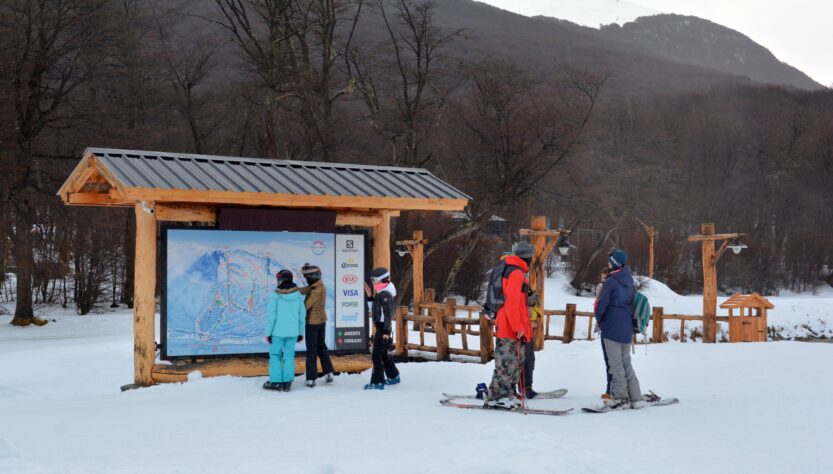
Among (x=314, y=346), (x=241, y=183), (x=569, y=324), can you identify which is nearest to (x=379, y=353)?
(x=314, y=346)

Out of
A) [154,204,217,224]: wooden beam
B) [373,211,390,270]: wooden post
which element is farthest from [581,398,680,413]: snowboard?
[154,204,217,224]: wooden beam

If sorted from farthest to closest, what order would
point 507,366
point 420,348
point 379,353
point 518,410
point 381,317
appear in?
point 420,348 → point 379,353 → point 381,317 → point 507,366 → point 518,410

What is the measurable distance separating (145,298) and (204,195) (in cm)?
171

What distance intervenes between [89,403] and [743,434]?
7135 millimetres

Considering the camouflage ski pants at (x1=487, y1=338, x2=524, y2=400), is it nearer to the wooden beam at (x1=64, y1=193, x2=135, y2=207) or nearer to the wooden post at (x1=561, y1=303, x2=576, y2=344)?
the wooden beam at (x1=64, y1=193, x2=135, y2=207)

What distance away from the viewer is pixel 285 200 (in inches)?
445

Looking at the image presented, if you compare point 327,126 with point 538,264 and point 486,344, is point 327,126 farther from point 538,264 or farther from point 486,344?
point 486,344

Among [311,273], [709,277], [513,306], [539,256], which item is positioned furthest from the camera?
[709,277]

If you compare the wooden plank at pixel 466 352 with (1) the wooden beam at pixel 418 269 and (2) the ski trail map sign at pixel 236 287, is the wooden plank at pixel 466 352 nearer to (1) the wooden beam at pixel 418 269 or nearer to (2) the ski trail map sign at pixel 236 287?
(2) the ski trail map sign at pixel 236 287

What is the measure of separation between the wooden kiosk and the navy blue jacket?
3.47m

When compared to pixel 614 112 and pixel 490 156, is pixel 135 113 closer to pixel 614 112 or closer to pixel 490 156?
pixel 490 156

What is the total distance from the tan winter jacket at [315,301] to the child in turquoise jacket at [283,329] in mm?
235

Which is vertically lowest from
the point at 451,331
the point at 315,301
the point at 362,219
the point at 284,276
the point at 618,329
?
the point at 451,331

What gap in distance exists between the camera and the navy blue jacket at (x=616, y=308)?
30.6ft
